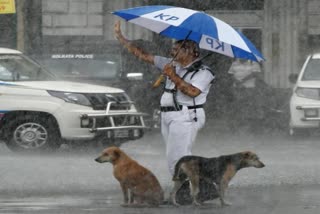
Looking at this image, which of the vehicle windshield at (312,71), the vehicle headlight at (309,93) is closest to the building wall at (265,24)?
the vehicle windshield at (312,71)

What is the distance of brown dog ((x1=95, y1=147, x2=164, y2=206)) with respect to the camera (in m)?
10.3

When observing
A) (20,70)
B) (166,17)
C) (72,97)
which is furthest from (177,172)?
(20,70)

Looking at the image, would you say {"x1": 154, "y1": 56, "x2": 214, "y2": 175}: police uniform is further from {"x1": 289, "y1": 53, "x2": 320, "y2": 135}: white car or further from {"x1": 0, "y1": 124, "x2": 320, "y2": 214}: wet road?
{"x1": 289, "y1": 53, "x2": 320, "y2": 135}: white car

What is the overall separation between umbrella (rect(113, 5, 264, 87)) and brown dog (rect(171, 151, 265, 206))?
97 centimetres

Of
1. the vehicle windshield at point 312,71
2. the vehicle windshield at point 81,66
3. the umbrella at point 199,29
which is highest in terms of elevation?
the umbrella at point 199,29

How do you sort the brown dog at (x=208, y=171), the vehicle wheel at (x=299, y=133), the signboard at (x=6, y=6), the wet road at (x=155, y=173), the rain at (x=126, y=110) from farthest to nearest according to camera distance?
the signboard at (x=6, y=6) → the vehicle wheel at (x=299, y=133) → the rain at (x=126, y=110) → the wet road at (x=155, y=173) → the brown dog at (x=208, y=171)

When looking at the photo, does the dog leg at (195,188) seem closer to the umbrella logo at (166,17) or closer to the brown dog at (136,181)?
the brown dog at (136,181)

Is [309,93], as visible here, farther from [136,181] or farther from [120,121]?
[136,181]

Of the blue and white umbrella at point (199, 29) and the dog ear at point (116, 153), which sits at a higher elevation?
the blue and white umbrella at point (199, 29)

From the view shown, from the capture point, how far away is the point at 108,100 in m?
15.9

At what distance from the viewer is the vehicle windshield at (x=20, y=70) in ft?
53.0

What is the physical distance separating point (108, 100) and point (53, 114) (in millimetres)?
861

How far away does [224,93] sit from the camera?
21500 millimetres

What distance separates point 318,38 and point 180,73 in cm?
1696
